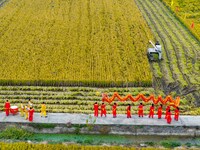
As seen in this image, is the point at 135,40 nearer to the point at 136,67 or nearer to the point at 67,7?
the point at 136,67

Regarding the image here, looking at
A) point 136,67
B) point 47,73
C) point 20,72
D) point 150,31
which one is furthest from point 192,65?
point 20,72

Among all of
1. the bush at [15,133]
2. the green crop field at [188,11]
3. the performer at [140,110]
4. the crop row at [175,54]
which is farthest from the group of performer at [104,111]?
the green crop field at [188,11]

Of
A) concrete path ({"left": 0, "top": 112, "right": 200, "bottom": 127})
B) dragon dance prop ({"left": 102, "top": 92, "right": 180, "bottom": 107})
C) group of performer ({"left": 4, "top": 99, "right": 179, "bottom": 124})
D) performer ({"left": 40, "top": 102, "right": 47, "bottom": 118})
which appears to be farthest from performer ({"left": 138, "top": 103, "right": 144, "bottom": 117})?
performer ({"left": 40, "top": 102, "right": 47, "bottom": 118})

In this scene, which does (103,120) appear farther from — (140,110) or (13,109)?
(13,109)

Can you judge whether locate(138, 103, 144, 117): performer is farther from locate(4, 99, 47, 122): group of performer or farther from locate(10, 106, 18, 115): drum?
locate(10, 106, 18, 115): drum

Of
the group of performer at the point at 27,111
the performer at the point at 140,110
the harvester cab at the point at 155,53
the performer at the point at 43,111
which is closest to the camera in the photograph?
the group of performer at the point at 27,111

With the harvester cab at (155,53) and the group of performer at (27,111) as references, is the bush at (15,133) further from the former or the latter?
the harvester cab at (155,53)

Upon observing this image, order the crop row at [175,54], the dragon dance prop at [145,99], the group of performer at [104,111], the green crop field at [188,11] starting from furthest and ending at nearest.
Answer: the green crop field at [188,11]
the crop row at [175,54]
the dragon dance prop at [145,99]
the group of performer at [104,111]

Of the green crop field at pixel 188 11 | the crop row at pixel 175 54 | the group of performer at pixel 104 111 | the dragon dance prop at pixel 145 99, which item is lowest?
the group of performer at pixel 104 111
